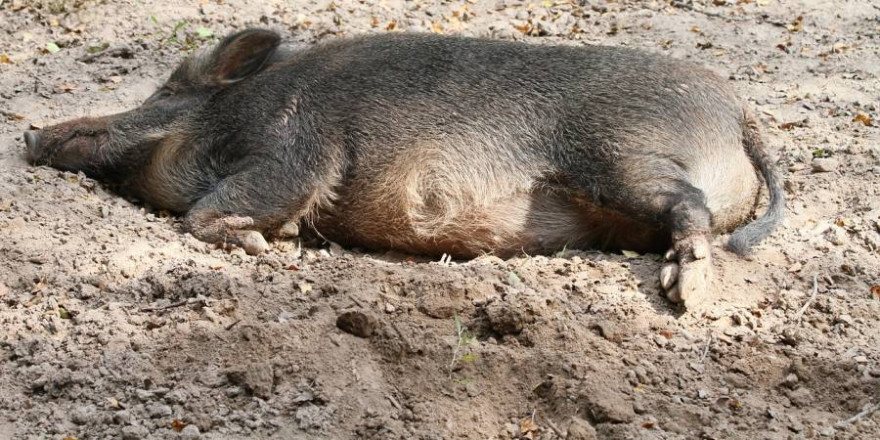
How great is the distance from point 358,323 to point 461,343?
0.39 meters

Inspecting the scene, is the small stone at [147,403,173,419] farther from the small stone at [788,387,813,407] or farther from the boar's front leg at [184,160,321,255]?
the small stone at [788,387,813,407]

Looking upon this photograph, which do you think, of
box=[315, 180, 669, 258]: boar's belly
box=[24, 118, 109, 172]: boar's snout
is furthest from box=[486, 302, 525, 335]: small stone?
box=[24, 118, 109, 172]: boar's snout

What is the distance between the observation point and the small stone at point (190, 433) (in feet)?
9.92

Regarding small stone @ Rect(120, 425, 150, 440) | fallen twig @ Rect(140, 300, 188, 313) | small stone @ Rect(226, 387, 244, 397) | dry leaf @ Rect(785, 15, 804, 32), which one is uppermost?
small stone @ Rect(120, 425, 150, 440)

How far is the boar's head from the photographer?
532 centimetres

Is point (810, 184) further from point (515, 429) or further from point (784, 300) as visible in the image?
point (515, 429)

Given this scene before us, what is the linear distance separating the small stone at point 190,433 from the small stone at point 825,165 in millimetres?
3779

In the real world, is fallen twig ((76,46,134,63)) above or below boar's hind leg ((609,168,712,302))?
below

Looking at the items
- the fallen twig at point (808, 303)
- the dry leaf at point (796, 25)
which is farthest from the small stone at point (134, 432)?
the dry leaf at point (796, 25)

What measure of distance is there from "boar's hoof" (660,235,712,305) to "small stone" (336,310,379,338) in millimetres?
1324

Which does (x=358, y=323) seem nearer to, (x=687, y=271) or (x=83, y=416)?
(x=83, y=416)

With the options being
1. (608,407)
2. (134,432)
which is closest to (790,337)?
(608,407)

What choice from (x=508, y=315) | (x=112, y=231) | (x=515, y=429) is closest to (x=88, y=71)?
(x=112, y=231)

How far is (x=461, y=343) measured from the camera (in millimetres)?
3520
